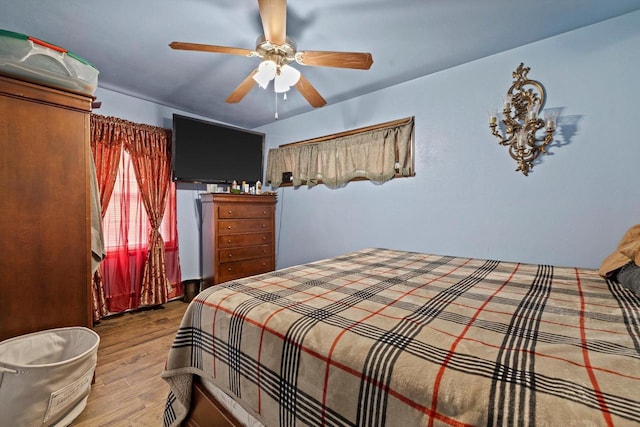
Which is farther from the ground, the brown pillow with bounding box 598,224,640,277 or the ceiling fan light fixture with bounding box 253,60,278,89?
the ceiling fan light fixture with bounding box 253,60,278,89

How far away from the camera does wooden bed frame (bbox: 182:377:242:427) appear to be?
3.41 feet

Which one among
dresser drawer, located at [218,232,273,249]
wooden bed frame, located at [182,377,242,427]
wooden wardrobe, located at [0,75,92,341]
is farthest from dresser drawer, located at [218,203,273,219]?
wooden bed frame, located at [182,377,242,427]

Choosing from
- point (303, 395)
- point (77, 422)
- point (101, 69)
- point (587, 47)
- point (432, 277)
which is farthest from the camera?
point (101, 69)

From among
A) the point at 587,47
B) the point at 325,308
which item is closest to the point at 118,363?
the point at 325,308

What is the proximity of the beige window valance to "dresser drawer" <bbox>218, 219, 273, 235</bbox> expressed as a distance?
620mm

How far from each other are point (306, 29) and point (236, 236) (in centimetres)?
240

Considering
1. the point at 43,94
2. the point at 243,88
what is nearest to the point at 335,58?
the point at 243,88

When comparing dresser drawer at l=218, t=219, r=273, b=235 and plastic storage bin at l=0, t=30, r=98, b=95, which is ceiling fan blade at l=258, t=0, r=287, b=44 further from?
dresser drawer at l=218, t=219, r=273, b=235

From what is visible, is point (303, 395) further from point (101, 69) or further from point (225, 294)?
point (101, 69)

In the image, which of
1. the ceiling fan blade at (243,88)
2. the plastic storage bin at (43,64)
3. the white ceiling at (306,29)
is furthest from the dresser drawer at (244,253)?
the plastic storage bin at (43,64)

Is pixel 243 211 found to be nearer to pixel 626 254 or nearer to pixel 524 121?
pixel 524 121

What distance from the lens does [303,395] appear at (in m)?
0.79

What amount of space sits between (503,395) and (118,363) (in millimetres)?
2506

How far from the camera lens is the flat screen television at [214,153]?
3.05m
